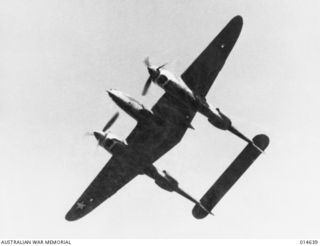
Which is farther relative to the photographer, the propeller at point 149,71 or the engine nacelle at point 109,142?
the engine nacelle at point 109,142

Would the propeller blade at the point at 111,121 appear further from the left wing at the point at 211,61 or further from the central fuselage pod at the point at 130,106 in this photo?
the left wing at the point at 211,61

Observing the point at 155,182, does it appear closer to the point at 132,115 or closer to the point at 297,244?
the point at 132,115

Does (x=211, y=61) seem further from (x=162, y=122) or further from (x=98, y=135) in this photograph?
(x=98, y=135)

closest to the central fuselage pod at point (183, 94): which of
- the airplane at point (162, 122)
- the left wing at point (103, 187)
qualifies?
the airplane at point (162, 122)

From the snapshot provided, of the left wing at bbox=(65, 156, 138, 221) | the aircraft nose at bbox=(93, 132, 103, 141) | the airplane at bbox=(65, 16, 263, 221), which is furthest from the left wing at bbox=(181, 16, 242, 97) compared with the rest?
the left wing at bbox=(65, 156, 138, 221)

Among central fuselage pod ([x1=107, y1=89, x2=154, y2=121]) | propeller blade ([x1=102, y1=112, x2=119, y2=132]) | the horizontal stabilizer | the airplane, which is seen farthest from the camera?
the horizontal stabilizer

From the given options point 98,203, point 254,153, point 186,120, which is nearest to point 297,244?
point 254,153

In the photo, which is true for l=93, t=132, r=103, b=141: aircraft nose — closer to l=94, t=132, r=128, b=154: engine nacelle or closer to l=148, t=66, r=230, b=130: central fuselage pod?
l=94, t=132, r=128, b=154: engine nacelle
